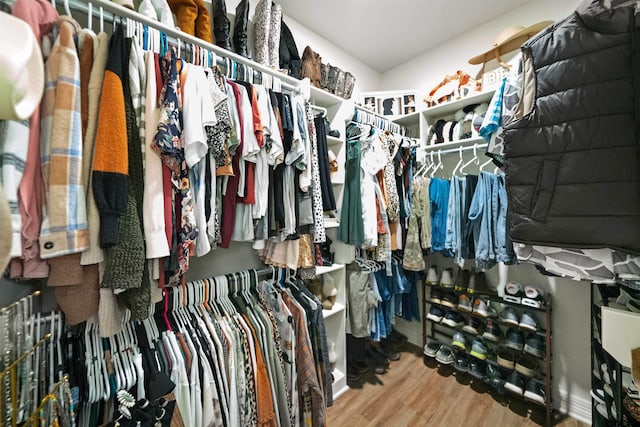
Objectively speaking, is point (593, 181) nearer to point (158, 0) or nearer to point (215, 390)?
point (215, 390)

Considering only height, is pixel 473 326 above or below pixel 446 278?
below

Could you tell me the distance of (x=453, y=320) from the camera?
2000mm

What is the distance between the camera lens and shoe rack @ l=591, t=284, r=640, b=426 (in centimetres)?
77

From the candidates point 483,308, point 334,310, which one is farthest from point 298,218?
point 483,308

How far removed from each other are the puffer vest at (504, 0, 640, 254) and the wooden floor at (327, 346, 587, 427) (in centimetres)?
146

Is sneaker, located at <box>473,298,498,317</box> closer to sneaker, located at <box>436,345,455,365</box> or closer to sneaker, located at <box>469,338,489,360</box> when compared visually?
sneaker, located at <box>469,338,489,360</box>

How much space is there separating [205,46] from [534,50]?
133 cm

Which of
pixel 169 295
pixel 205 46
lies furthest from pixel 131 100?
pixel 169 295

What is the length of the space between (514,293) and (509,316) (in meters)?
0.17

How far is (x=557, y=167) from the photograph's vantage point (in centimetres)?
76

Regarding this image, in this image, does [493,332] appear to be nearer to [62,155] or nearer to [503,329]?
[503,329]

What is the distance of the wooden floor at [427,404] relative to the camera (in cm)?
154

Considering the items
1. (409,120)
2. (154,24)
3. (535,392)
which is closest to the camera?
(154,24)

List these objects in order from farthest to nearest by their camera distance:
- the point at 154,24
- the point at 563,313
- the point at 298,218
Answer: the point at 563,313 → the point at 298,218 → the point at 154,24
